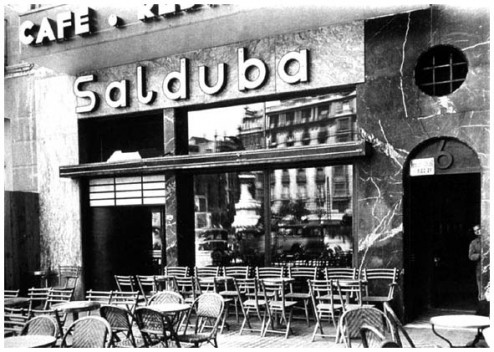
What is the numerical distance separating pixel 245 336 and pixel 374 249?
103 inches

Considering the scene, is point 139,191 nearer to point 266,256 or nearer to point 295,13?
point 266,256

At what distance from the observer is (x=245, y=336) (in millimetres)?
8484

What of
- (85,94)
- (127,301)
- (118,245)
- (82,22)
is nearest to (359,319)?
(127,301)

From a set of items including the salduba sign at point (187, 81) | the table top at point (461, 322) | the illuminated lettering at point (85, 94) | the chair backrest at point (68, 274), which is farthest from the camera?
the chair backrest at point (68, 274)

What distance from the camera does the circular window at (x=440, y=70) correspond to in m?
8.74

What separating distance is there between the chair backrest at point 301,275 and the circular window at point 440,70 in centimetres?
372

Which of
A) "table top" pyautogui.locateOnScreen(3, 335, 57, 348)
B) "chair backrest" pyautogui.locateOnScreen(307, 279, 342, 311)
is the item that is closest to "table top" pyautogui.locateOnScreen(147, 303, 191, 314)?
"table top" pyautogui.locateOnScreen(3, 335, 57, 348)

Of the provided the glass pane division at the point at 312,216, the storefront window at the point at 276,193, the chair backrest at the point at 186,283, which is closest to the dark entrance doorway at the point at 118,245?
the storefront window at the point at 276,193

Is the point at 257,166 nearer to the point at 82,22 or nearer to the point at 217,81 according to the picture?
the point at 217,81

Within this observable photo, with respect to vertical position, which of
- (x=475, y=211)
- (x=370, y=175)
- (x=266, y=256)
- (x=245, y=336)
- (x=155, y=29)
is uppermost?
(x=155, y=29)

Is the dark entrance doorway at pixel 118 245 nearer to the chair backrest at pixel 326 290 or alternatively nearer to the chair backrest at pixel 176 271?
the chair backrest at pixel 176 271

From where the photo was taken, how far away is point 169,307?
6.82 meters

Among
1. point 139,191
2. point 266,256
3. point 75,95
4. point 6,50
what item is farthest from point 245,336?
point 6,50

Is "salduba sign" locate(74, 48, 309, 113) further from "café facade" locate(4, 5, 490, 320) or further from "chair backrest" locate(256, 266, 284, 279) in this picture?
"chair backrest" locate(256, 266, 284, 279)
